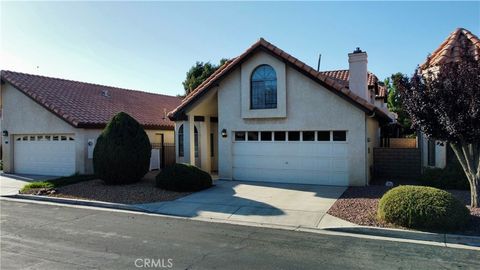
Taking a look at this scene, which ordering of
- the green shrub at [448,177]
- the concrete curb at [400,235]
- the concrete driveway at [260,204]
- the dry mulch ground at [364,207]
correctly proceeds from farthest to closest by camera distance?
the green shrub at [448,177], the concrete driveway at [260,204], the dry mulch ground at [364,207], the concrete curb at [400,235]

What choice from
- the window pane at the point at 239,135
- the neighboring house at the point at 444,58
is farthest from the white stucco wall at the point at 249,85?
the neighboring house at the point at 444,58

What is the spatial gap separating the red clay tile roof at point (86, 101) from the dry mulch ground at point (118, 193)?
451cm

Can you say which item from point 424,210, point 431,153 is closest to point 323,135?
point 431,153

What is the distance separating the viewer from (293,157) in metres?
15.0

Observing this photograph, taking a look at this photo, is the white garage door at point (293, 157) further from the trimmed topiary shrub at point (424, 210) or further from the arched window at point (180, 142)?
the trimmed topiary shrub at point (424, 210)

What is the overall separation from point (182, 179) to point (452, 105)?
850 centimetres

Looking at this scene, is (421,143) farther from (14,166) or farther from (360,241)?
(14,166)

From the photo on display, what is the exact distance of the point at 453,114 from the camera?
29.6 feet

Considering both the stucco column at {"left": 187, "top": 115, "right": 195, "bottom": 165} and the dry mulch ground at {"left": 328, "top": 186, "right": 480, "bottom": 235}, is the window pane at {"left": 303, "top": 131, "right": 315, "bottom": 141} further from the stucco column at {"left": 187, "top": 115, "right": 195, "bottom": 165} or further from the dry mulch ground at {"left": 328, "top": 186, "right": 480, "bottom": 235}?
the stucco column at {"left": 187, "top": 115, "right": 195, "bottom": 165}

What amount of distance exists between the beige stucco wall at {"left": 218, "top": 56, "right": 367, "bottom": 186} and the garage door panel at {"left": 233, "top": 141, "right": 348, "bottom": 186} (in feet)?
1.25

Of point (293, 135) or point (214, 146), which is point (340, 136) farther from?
point (214, 146)

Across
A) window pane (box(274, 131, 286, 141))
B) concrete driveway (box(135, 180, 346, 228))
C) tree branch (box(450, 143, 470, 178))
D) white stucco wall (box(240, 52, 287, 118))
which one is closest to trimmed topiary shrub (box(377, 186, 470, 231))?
concrete driveway (box(135, 180, 346, 228))

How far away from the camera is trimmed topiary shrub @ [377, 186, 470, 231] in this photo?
25.9ft

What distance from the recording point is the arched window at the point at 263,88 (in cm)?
1521
